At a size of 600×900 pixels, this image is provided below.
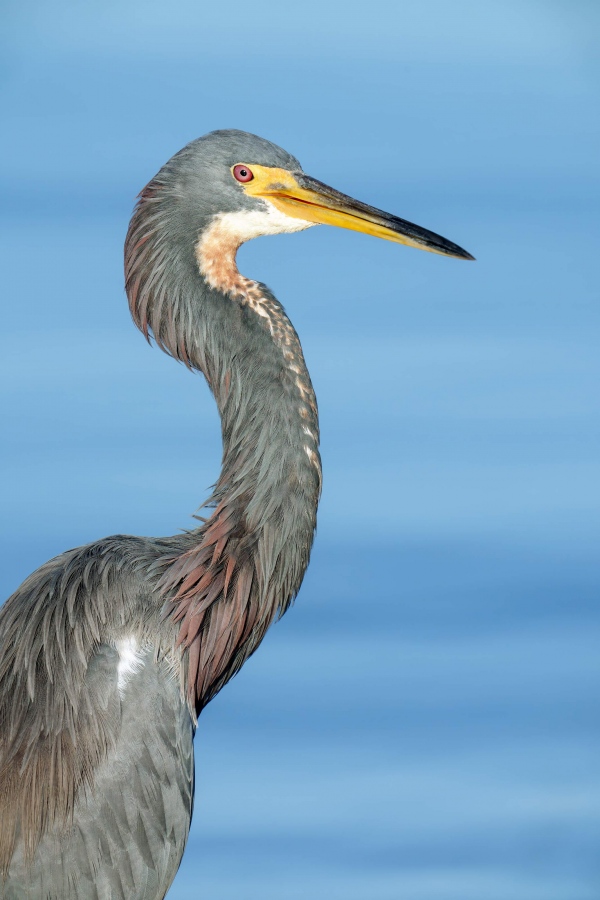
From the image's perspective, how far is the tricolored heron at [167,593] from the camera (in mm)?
4535

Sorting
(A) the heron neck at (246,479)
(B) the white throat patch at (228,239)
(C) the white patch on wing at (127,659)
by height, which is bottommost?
(C) the white patch on wing at (127,659)

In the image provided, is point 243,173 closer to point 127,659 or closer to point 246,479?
point 246,479

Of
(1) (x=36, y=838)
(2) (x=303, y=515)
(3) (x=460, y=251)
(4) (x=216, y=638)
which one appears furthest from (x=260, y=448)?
(1) (x=36, y=838)

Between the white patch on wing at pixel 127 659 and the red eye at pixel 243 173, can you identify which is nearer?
the white patch on wing at pixel 127 659

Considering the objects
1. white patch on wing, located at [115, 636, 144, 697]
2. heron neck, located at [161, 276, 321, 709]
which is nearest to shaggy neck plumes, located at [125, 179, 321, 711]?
heron neck, located at [161, 276, 321, 709]

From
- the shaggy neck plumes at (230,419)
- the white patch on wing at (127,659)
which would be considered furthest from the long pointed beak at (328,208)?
the white patch on wing at (127,659)

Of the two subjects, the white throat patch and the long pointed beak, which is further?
the long pointed beak

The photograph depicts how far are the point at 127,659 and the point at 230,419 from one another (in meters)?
0.70

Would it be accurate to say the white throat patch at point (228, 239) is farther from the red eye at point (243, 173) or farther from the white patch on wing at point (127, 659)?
the white patch on wing at point (127, 659)

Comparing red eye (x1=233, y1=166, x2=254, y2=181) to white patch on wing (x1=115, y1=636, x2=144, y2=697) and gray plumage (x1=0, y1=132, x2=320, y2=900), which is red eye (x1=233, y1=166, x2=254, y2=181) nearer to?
gray plumage (x1=0, y1=132, x2=320, y2=900)

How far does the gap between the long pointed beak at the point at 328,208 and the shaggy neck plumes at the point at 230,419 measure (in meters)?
0.20

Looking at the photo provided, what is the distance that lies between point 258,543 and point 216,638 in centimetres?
29

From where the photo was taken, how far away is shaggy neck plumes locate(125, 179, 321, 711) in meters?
4.60

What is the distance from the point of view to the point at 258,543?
4707 millimetres
